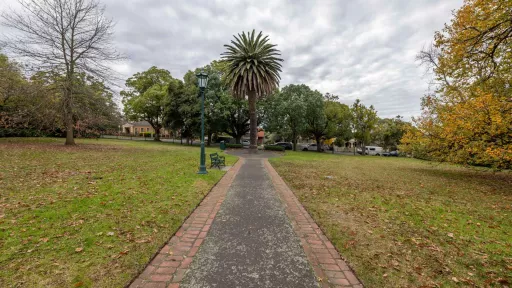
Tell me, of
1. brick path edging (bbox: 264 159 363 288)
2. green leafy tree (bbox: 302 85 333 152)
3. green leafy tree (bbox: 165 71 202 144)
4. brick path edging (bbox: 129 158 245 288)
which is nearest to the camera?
brick path edging (bbox: 129 158 245 288)

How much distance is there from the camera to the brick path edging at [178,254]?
277cm

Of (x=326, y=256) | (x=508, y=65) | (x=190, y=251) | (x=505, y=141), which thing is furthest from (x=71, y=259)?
(x=508, y=65)

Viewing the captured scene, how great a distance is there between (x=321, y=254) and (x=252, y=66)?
20.8m

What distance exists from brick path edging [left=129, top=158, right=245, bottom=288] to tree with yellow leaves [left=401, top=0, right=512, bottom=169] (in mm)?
11728

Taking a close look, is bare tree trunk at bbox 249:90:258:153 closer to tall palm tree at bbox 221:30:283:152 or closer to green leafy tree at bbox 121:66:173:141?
tall palm tree at bbox 221:30:283:152

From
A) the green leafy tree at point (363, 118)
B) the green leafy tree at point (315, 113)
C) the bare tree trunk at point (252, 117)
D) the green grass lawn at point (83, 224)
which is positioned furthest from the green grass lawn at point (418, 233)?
the green leafy tree at point (363, 118)

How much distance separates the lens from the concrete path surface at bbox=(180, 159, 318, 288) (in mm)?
2805

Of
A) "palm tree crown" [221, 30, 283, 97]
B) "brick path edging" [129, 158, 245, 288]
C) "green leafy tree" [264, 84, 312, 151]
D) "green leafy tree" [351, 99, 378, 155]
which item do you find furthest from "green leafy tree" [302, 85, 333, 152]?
"brick path edging" [129, 158, 245, 288]

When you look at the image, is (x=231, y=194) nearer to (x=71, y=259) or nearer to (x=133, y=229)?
(x=133, y=229)

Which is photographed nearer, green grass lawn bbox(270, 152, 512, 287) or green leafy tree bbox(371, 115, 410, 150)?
green grass lawn bbox(270, 152, 512, 287)

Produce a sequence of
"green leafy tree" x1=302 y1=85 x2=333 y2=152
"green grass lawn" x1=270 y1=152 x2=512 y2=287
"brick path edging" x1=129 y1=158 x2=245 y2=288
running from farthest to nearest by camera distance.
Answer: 1. "green leafy tree" x1=302 y1=85 x2=333 y2=152
2. "green grass lawn" x1=270 y1=152 x2=512 y2=287
3. "brick path edging" x1=129 y1=158 x2=245 y2=288

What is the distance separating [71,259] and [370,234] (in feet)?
17.4

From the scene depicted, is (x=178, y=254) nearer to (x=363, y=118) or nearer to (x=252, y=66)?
(x=252, y=66)

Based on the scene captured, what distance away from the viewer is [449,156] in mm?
11891
